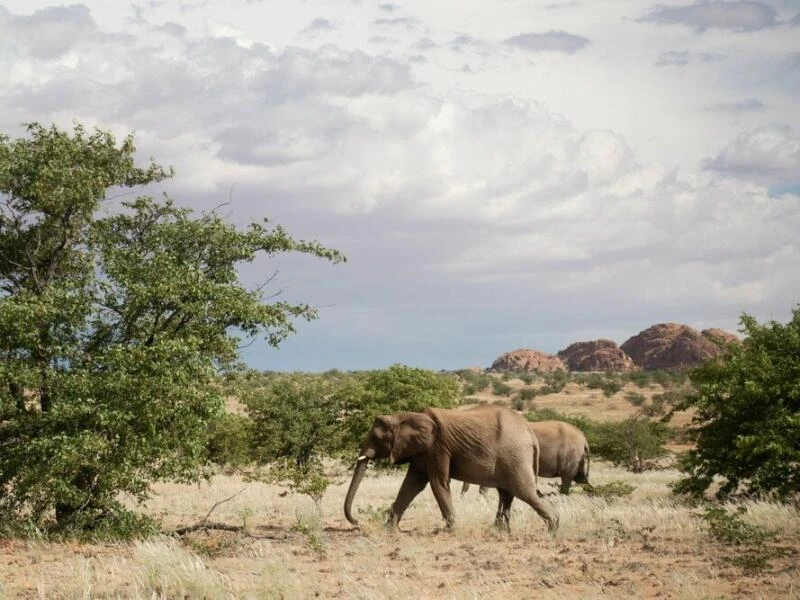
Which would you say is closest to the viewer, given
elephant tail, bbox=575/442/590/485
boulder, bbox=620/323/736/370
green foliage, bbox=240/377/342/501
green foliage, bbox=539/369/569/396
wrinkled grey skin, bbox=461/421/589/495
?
wrinkled grey skin, bbox=461/421/589/495

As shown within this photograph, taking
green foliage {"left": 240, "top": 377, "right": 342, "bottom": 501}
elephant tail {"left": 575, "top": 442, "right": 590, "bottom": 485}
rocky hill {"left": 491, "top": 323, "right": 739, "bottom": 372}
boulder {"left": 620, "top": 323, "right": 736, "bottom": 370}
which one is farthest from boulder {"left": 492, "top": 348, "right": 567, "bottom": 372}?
elephant tail {"left": 575, "top": 442, "right": 590, "bottom": 485}

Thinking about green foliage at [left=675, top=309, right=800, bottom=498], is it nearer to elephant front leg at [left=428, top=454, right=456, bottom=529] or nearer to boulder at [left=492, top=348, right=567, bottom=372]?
elephant front leg at [left=428, top=454, right=456, bottom=529]

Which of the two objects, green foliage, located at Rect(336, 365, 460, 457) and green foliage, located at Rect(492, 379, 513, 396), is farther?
green foliage, located at Rect(492, 379, 513, 396)

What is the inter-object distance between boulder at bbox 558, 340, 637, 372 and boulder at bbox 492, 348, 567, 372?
2.78 m

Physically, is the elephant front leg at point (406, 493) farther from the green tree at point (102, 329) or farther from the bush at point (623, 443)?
the bush at point (623, 443)

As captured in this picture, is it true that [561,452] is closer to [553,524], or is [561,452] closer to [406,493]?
[553,524]

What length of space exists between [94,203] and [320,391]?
27412mm

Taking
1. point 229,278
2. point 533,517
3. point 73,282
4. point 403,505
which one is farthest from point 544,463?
point 73,282

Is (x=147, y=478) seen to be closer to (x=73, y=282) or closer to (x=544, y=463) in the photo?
(x=73, y=282)

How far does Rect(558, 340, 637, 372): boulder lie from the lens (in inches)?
6476

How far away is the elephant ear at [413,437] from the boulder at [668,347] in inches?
5188

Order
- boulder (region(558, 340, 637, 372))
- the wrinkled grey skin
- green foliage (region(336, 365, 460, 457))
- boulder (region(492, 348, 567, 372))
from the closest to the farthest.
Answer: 1. the wrinkled grey skin
2. green foliage (region(336, 365, 460, 457))
3. boulder (region(558, 340, 637, 372))
4. boulder (region(492, 348, 567, 372))

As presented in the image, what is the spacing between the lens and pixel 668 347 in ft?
525

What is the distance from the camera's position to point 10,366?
16781 millimetres
